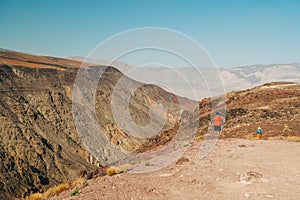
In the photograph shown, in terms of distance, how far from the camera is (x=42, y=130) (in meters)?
54.8

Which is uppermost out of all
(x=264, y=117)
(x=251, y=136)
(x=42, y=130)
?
(x=264, y=117)

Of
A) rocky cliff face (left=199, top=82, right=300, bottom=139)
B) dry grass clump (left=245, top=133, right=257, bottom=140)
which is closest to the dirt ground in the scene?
dry grass clump (left=245, top=133, right=257, bottom=140)

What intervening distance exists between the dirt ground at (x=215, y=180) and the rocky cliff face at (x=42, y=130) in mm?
20842

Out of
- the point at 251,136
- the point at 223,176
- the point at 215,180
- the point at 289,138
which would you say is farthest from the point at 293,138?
the point at 215,180

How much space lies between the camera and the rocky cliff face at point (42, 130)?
4321 centimetres

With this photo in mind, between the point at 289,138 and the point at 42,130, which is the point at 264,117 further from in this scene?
the point at 42,130

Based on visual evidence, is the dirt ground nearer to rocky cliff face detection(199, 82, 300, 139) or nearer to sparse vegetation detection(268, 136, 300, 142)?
sparse vegetation detection(268, 136, 300, 142)

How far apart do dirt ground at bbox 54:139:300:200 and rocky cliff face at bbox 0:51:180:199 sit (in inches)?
821

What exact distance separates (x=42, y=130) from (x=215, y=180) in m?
50.5

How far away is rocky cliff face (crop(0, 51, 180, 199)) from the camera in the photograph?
4321 centimetres

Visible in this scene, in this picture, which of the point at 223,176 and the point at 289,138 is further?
the point at 289,138

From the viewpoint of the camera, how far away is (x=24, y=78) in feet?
214

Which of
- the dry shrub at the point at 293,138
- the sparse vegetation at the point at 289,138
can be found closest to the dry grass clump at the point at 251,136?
the sparse vegetation at the point at 289,138

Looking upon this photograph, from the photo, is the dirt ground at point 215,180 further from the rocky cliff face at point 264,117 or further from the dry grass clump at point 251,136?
the rocky cliff face at point 264,117
